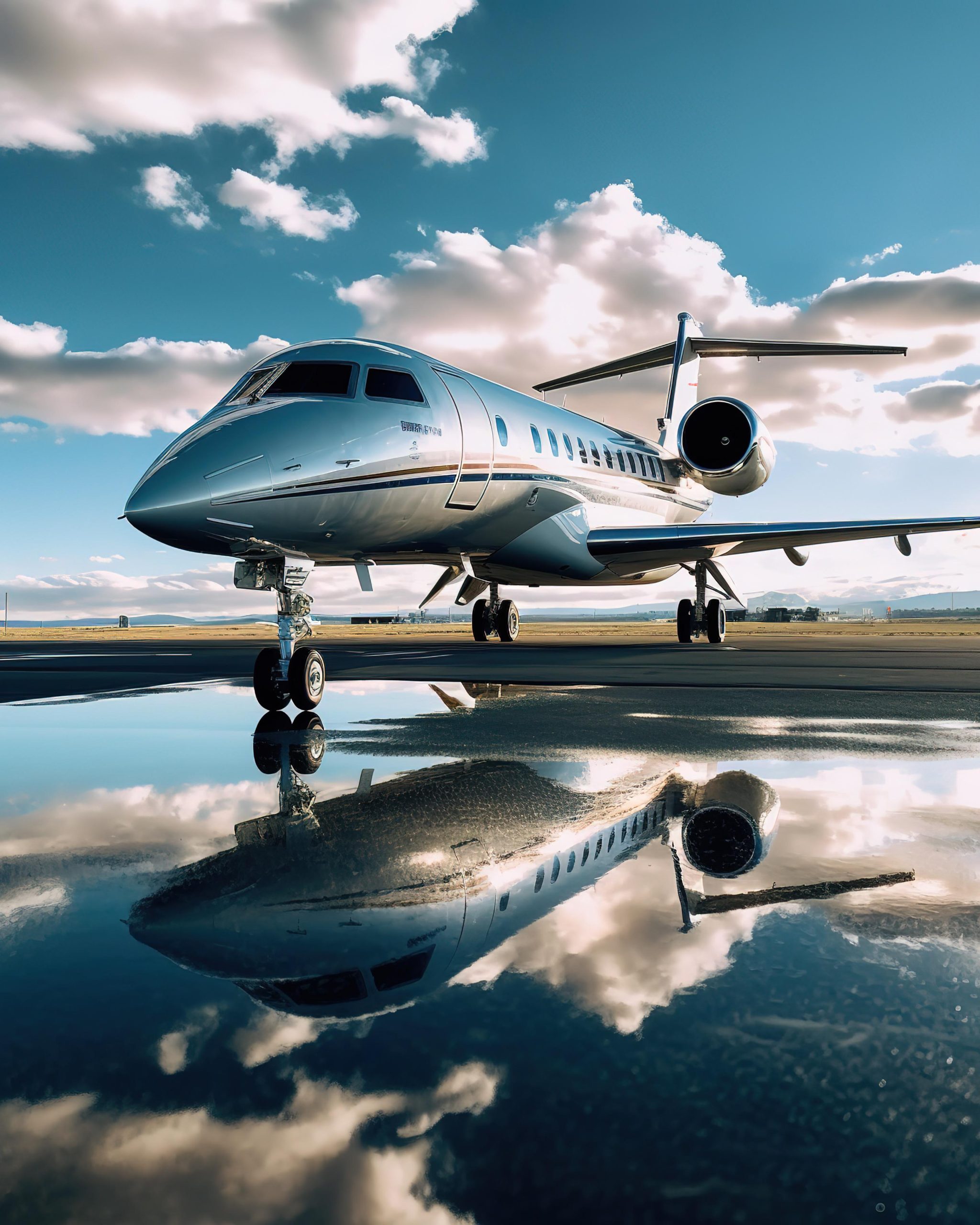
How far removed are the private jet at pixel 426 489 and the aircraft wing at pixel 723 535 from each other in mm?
45

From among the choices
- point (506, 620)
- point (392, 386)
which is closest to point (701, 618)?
point (506, 620)

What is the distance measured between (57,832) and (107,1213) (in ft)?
9.09

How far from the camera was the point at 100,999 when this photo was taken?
2004 mm

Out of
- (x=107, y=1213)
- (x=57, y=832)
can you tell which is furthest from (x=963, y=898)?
(x=57, y=832)

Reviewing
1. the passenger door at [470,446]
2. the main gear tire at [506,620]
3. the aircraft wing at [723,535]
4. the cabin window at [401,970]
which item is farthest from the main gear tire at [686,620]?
the cabin window at [401,970]

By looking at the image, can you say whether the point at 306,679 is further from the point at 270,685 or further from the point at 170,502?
the point at 170,502

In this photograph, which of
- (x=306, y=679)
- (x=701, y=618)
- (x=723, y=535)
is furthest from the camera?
(x=701, y=618)

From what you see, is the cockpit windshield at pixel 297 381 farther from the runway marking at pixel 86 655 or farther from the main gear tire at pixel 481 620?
the main gear tire at pixel 481 620

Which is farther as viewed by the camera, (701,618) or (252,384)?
(701,618)

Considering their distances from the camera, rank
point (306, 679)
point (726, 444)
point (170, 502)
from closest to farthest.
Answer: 1. point (170, 502)
2. point (306, 679)
3. point (726, 444)

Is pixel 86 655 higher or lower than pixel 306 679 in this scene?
lower

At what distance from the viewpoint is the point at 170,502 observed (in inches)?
286

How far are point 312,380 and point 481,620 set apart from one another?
1531cm

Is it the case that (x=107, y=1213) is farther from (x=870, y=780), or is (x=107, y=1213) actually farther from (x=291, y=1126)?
(x=870, y=780)
